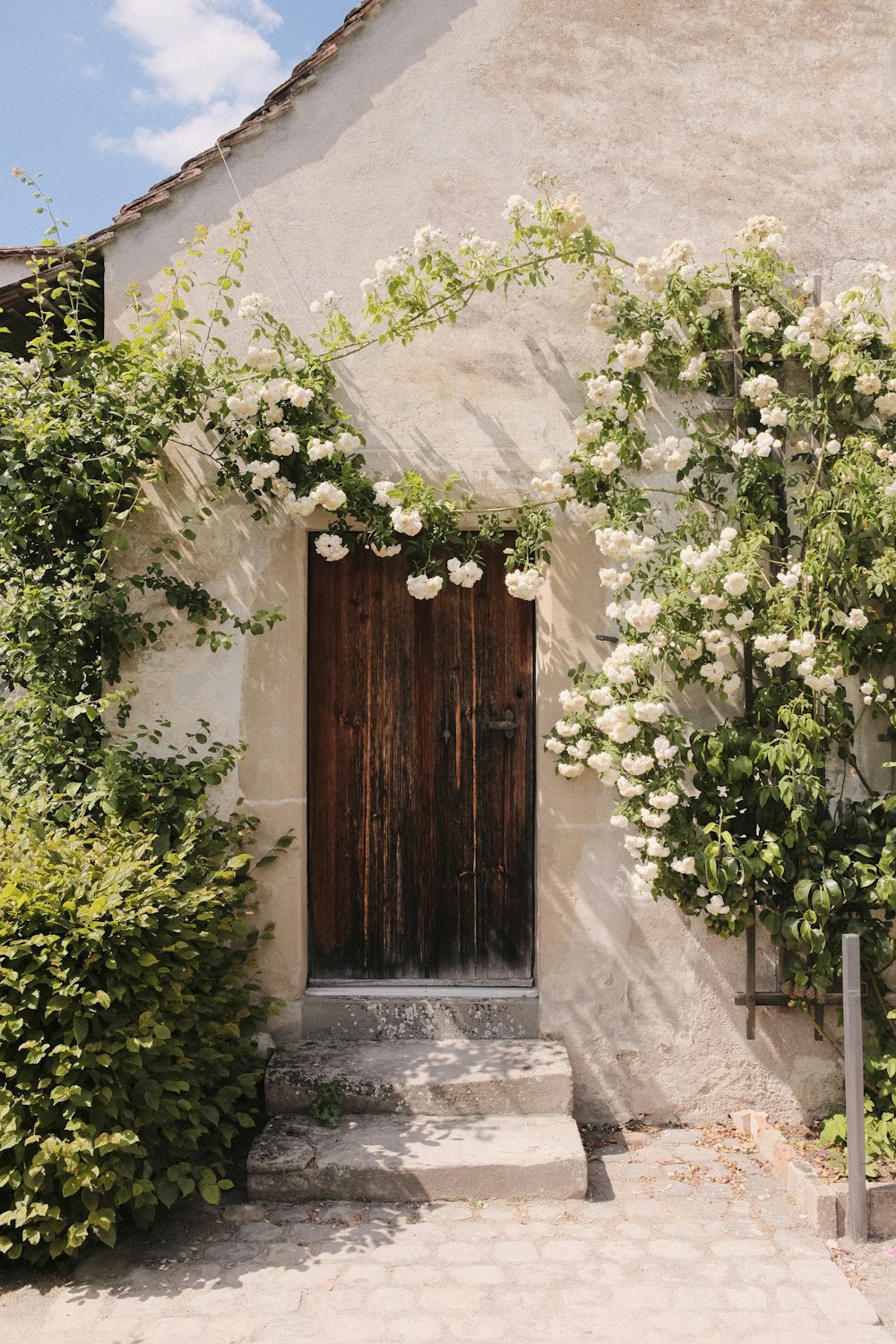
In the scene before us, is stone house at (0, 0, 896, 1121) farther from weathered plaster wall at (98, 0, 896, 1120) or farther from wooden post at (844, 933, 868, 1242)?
wooden post at (844, 933, 868, 1242)

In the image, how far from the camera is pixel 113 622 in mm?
4227

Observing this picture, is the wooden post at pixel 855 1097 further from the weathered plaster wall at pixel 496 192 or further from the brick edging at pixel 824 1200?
the weathered plaster wall at pixel 496 192

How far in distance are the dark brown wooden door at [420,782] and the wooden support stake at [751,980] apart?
949mm

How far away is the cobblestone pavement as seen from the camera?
2.98 meters

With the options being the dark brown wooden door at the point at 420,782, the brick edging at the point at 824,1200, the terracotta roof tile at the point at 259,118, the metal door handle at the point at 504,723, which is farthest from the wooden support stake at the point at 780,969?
the terracotta roof tile at the point at 259,118

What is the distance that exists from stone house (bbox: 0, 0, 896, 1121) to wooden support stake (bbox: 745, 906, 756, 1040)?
0.08 metres

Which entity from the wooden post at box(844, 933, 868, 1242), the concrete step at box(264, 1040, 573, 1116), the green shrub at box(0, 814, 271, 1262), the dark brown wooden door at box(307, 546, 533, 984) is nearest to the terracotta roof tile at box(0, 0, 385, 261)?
the dark brown wooden door at box(307, 546, 533, 984)

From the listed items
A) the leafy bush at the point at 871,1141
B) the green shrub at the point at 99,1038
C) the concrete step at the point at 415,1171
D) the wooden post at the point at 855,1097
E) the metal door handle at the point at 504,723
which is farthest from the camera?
the metal door handle at the point at 504,723

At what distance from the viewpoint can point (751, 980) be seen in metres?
4.27

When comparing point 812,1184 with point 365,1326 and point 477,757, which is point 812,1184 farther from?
point 477,757

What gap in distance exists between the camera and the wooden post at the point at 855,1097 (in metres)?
3.45

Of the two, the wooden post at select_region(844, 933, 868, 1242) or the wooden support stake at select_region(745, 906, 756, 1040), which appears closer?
the wooden post at select_region(844, 933, 868, 1242)

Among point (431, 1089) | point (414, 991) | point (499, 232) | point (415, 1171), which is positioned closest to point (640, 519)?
point (499, 232)

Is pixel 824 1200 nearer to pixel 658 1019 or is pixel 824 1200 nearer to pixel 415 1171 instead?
pixel 658 1019
